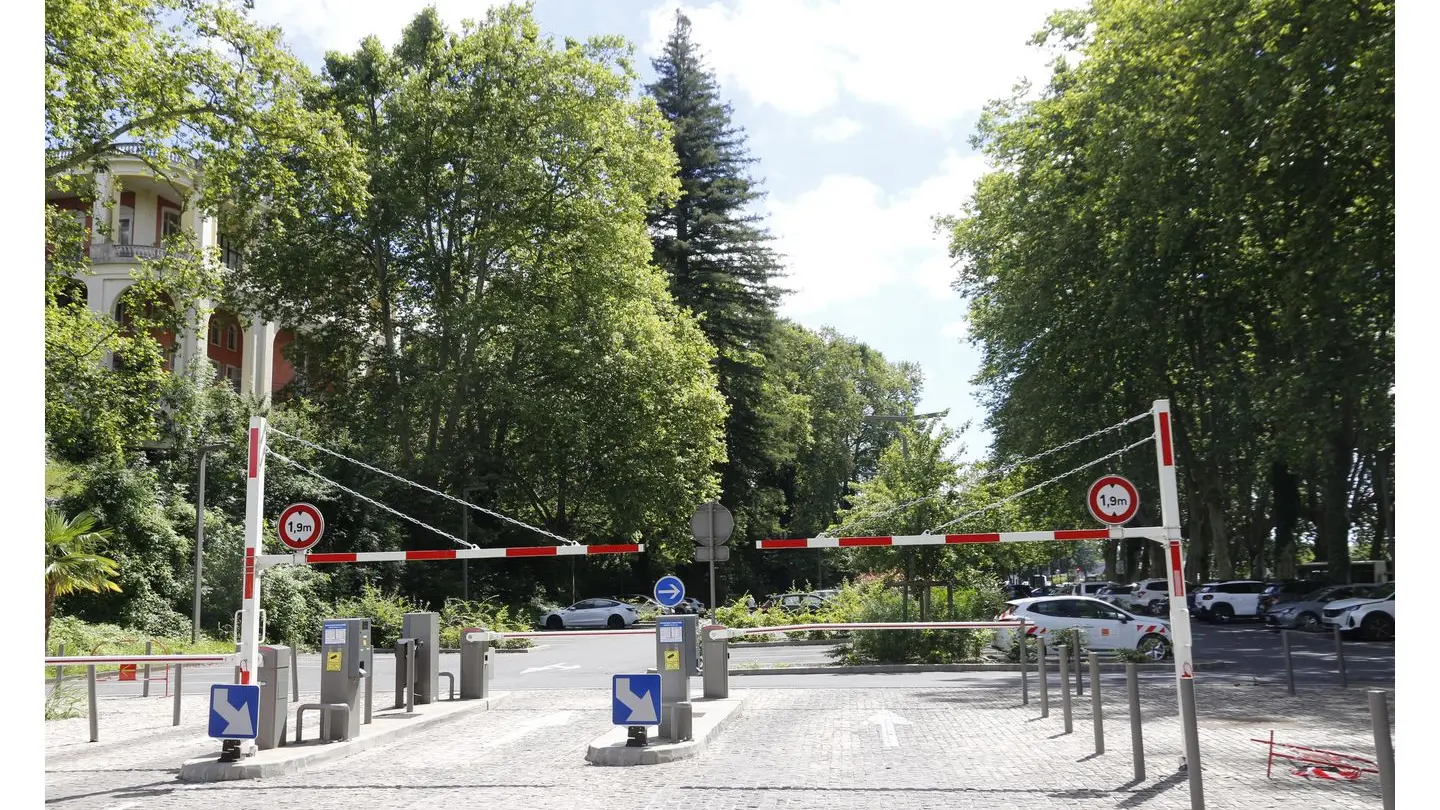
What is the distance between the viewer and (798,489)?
6788 centimetres

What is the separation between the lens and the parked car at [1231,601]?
144 feet

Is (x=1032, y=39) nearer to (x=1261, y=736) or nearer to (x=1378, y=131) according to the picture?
(x=1378, y=131)

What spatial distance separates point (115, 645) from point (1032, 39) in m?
32.7

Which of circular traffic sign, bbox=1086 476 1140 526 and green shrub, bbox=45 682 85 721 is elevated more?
circular traffic sign, bbox=1086 476 1140 526

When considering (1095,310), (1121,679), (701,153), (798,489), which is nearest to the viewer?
(1121,679)

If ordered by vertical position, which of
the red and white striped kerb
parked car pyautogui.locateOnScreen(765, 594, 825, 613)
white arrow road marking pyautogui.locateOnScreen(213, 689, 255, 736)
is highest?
the red and white striped kerb

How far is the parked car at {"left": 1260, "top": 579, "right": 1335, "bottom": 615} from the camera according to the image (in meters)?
41.0

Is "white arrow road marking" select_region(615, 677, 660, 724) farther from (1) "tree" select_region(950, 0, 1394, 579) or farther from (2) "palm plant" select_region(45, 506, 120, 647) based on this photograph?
(1) "tree" select_region(950, 0, 1394, 579)

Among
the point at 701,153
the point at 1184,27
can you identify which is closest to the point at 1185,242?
the point at 1184,27

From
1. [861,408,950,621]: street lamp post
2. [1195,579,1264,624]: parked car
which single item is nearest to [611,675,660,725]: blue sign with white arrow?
[861,408,950,621]: street lamp post

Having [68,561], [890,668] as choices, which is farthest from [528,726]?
[68,561]

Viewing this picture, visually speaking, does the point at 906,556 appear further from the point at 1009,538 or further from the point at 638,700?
the point at 638,700

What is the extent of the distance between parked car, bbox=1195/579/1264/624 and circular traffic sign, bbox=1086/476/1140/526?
35029mm

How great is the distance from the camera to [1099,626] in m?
24.4
